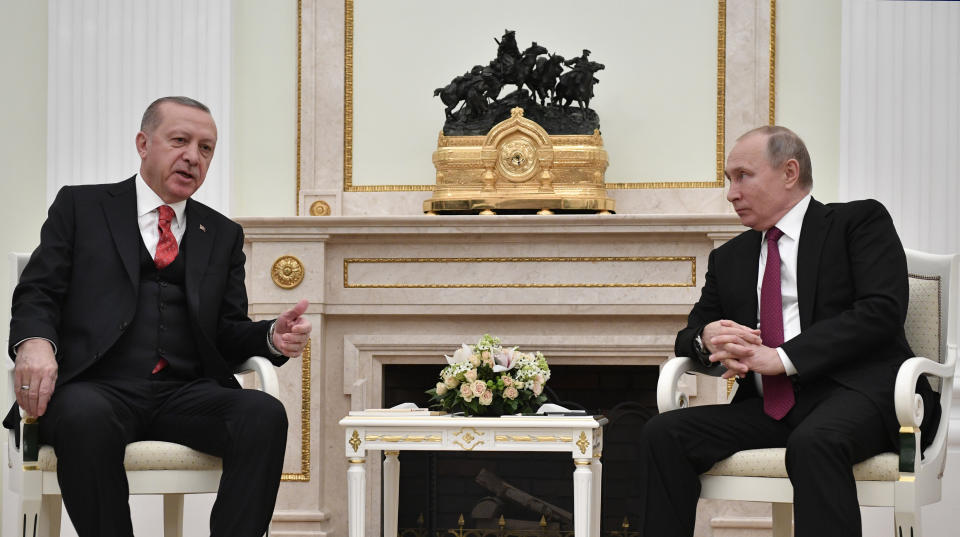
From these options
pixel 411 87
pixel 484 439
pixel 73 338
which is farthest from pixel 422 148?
pixel 73 338

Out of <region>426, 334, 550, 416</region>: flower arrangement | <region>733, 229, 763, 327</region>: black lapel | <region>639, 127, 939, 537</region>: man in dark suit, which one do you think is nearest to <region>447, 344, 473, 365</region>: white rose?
<region>426, 334, 550, 416</region>: flower arrangement

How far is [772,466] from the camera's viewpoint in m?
2.85

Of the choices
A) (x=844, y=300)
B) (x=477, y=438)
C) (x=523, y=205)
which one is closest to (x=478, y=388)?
(x=477, y=438)

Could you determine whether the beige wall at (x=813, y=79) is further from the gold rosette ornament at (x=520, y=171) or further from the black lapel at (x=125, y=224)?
the black lapel at (x=125, y=224)

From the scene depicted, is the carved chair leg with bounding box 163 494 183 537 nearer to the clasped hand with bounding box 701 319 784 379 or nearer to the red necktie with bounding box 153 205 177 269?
the red necktie with bounding box 153 205 177 269

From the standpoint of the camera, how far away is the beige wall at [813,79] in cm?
487

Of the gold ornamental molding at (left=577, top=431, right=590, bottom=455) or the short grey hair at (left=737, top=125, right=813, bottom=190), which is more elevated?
the short grey hair at (left=737, top=125, right=813, bottom=190)

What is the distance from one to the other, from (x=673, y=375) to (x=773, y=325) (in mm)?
289

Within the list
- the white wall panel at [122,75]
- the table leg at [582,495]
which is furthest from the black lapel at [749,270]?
the white wall panel at [122,75]

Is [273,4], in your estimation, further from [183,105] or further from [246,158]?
[183,105]

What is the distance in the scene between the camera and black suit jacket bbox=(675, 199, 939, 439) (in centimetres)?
288

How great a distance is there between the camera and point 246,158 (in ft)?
16.8

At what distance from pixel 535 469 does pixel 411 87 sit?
1.69m

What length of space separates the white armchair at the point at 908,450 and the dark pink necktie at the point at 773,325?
0.48 feet
